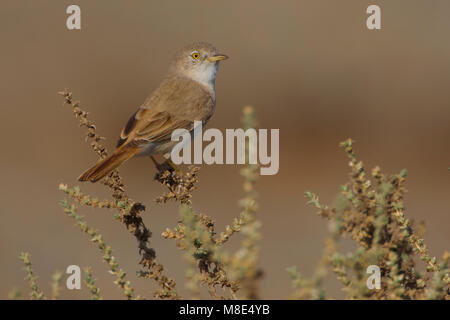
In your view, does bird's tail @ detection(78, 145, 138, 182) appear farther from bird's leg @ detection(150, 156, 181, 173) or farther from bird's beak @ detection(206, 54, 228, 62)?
bird's beak @ detection(206, 54, 228, 62)

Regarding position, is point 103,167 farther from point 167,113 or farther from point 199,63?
point 199,63

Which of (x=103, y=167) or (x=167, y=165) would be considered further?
(x=167, y=165)

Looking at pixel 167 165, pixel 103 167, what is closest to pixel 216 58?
pixel 167 165

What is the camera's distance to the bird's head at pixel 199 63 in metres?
6.69

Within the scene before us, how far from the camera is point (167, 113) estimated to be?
5.81 metres

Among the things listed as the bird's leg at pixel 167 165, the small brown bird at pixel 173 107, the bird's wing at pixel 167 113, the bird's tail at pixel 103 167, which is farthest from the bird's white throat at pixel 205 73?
the bird's tail at pixel 103 167

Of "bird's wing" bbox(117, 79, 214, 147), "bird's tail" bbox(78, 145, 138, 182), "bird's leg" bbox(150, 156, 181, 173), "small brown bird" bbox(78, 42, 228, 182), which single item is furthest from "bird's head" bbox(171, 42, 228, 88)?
"bird's tail" bbox(78, 145, 138, 182)

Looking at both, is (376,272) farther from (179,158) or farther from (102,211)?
(102,211)

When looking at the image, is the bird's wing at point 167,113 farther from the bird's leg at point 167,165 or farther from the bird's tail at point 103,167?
the bird's tail at point 103,167

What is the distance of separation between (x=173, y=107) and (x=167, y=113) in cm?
13

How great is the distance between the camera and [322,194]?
12.7 m

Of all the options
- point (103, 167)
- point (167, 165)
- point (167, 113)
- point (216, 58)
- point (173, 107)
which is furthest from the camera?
point (216, 58)
